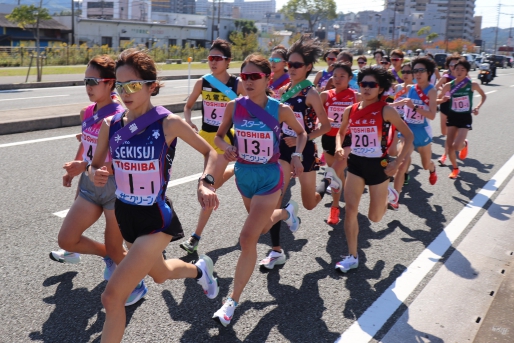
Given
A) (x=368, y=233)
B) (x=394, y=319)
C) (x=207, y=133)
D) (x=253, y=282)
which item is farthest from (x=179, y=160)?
(x=394, y=319)

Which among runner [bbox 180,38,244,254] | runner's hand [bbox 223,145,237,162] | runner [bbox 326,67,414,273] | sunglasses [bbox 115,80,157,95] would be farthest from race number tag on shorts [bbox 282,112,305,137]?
sunglasses [bbox 115,80,157,95]

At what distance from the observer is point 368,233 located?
254 inches

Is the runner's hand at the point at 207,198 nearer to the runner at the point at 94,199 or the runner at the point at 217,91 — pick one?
the runner at the point at 94,199

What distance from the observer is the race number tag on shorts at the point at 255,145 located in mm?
4492

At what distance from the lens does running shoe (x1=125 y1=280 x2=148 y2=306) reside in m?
4.27

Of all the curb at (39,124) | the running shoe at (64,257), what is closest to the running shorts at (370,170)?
the running shoe at (64,257)

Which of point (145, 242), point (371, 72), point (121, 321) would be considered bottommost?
point (121, 321)

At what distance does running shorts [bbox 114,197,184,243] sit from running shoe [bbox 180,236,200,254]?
6.14 feet

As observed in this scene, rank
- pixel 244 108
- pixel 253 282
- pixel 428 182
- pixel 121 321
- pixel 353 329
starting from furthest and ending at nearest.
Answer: pixel 428 182 → pixel 253 282 → pixel 244 108 → pixel 353 329 → pixel 121 321

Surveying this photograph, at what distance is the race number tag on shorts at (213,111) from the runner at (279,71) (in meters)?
0.73

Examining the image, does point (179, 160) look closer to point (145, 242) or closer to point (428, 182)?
point (428, 182)

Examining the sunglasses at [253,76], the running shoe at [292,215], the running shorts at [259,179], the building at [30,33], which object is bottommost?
the running shoe at [292,215]

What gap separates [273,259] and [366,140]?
156 cm

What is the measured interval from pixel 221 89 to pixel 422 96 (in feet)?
11.9
